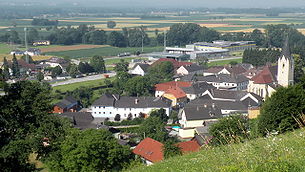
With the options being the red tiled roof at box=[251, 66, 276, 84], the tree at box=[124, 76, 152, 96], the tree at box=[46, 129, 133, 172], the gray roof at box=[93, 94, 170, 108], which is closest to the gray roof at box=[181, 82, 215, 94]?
the tree at box=[124, 76, 152, 96]

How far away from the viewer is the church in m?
30.9

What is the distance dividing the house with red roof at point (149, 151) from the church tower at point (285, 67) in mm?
16101

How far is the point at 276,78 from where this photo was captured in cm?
3353

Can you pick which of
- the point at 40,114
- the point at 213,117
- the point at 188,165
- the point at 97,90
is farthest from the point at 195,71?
the point at 188,165

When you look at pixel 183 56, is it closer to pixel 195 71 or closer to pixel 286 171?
pixel 195 71

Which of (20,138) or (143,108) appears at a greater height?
(20,138)

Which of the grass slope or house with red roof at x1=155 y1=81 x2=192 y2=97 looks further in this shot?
house with red roof at x1=155 y1=81 x2=192 y2=97

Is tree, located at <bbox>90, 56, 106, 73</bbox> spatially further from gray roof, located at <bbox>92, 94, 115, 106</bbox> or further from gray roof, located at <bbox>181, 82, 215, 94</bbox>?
gray roof, located at <bbox>92, 94, 115, 106</bbox>

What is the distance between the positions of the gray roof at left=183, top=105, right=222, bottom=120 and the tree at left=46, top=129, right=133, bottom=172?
1254 centimetres

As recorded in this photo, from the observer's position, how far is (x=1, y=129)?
12250 mm

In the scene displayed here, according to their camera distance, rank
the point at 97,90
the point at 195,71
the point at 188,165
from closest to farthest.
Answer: the point at 188,165 < the point at 97,90 < the point at 195,71

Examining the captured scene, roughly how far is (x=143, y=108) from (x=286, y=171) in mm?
24538

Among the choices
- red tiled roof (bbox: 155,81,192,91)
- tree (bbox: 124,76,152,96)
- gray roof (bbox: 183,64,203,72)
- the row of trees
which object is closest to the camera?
the row of trees

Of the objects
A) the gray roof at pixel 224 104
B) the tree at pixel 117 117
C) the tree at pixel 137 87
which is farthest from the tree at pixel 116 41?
the gray roof at pixel 224 104
